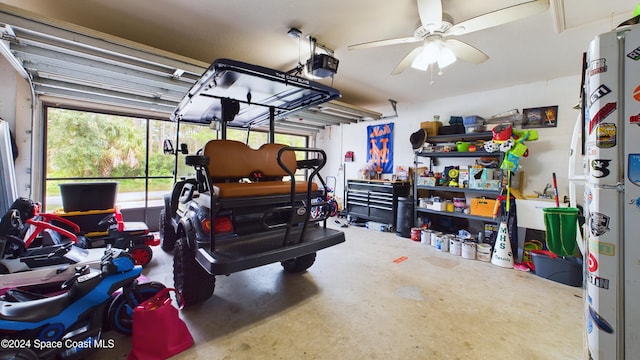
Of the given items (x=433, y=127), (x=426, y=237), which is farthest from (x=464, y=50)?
(x=426, y=237)

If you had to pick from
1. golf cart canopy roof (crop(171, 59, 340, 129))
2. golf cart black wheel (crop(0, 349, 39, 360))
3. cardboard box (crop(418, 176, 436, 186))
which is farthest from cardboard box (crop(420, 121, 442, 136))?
golf cart black wheel (crop(0, 349, 39, 360))

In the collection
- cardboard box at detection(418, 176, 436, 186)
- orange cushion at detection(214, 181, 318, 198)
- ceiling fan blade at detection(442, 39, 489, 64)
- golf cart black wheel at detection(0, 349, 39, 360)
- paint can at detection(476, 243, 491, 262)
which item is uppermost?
ceiling fan blade at detection(442, 39, 489, 64)

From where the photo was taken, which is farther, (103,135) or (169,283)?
(103,135)

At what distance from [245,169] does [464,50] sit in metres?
2.58

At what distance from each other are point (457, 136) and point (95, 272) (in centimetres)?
501

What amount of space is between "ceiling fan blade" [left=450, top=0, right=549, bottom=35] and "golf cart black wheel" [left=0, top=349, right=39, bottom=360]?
11.8 feet

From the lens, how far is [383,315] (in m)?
2.20

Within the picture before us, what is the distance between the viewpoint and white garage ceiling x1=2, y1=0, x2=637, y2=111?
7.18ft

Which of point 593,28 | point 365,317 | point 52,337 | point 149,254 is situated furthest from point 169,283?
point 593,28

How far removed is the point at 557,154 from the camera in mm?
3834

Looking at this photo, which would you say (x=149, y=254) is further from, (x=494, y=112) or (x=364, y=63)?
(x=494, y=112)

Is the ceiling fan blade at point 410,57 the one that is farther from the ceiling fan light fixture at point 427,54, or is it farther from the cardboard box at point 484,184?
the cardboard box at point 484,184

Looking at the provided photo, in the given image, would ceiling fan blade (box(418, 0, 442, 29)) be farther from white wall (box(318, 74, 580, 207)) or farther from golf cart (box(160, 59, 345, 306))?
Answer: white wall (box(318, 74, 580, 207))

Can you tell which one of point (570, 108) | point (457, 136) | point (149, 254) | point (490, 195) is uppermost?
point (570, 108)
